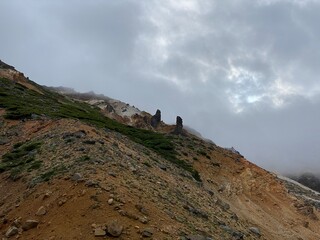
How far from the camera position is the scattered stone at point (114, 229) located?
1625 cm

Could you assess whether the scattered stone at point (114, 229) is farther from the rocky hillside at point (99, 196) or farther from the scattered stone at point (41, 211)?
the scattered stone at point (41, 211)

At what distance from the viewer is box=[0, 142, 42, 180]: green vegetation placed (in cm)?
2466

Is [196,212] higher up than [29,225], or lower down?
higher up

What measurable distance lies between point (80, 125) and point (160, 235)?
16.3 meters

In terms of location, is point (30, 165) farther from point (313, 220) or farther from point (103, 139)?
point (313, 220)

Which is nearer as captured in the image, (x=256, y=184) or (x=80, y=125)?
(x=80, y=125)

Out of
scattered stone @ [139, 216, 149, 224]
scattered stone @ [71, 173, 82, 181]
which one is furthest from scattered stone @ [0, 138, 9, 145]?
scattered stone @ [139, 216, 149, 224]

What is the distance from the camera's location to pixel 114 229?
16.4m

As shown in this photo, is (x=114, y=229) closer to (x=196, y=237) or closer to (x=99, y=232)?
(x=99, y=232)

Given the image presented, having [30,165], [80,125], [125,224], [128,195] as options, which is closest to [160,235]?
[125,224]

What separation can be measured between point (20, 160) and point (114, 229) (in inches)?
509

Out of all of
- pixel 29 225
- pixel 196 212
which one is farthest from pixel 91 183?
pixel 196 212

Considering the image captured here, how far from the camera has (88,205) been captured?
713 inches

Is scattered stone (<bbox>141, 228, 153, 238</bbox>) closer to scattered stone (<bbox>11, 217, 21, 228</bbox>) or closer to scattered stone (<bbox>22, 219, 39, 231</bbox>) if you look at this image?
scattered stone (<bbox>22, 219, 39, 231</bbox>)
